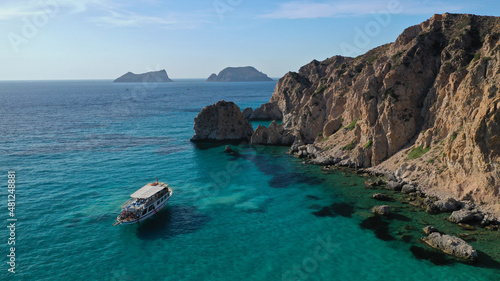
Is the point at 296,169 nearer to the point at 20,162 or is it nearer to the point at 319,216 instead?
the point at 319,216

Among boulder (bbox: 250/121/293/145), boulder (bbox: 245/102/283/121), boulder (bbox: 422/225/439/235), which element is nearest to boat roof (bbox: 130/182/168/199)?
boulder (bbox: 422/225/439/235)

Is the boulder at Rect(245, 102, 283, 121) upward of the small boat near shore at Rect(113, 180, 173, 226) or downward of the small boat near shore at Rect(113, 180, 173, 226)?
upward

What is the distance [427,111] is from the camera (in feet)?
248

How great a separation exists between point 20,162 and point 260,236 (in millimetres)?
71713

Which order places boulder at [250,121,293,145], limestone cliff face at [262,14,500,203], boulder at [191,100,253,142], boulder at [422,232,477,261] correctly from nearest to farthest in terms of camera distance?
1. boulder at [422,232,477,261]
2. limestone cliff face at [262,14,500,203]
3. boulder at [250,121,293,145]
4. boulder at [191,100,253,142]

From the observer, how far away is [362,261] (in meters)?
44.4

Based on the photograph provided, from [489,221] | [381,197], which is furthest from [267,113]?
[489,221]

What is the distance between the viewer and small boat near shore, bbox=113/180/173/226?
55341 millimetres

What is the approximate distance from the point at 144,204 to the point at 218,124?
225 ft

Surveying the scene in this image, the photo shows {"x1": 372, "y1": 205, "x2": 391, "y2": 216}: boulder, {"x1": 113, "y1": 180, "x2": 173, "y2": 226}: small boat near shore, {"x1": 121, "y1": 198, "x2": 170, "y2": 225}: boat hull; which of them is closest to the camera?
{"x1": 121, "y1": 198, "x2": 170, "y2": 225}: boat hull

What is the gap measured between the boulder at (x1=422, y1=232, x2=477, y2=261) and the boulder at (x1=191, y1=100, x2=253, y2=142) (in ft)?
274

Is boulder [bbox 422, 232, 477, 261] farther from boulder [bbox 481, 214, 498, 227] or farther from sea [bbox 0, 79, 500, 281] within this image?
boulder [bbox 481, 214, 498, 227]

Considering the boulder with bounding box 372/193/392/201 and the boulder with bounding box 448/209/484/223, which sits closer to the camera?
the boulder with bounding box 448/209/484/223

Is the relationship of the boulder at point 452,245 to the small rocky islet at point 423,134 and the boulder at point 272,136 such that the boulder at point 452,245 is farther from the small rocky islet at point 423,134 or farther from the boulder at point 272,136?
the boulder at point 272,136
